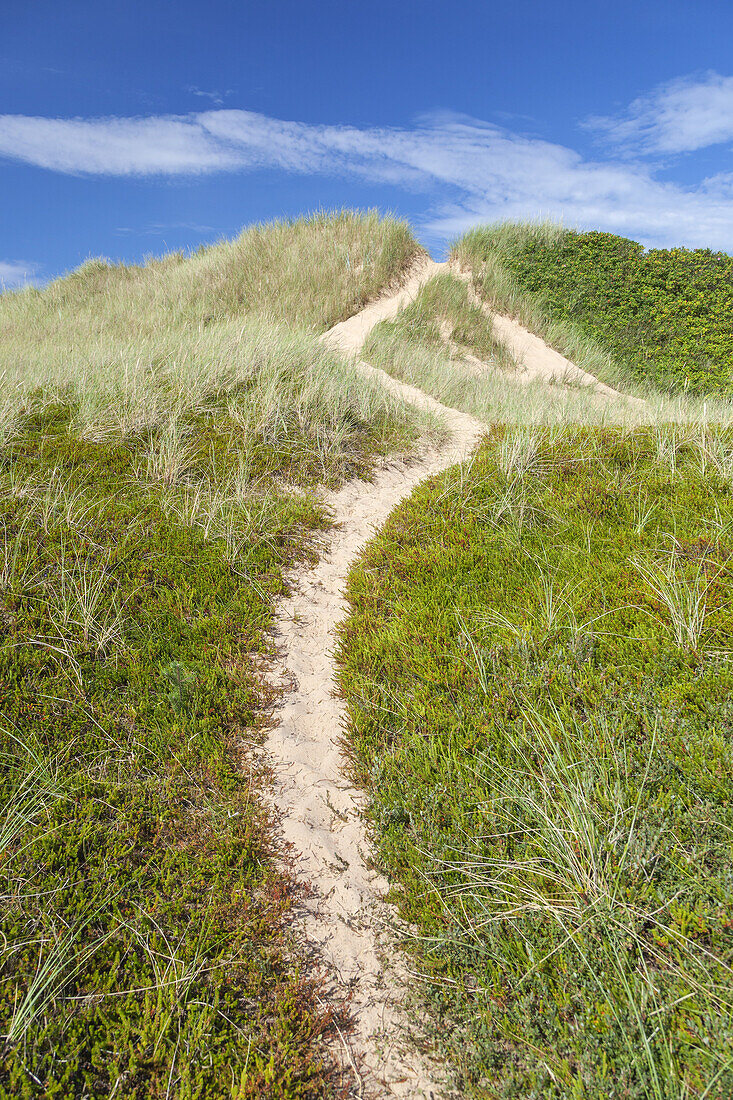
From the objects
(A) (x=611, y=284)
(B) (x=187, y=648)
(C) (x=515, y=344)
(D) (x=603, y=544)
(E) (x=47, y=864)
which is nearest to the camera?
(E) (x=47, y=864)

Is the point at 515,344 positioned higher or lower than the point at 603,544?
higher

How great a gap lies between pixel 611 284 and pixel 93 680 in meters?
21.0

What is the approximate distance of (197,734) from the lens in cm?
369

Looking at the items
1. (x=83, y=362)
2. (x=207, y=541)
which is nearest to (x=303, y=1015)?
(x=207, y=541)

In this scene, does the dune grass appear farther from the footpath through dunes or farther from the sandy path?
the footpath through dunes

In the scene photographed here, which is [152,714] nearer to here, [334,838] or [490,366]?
[334,838]

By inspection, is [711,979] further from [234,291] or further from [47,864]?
[234,291]

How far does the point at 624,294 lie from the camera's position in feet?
61.1

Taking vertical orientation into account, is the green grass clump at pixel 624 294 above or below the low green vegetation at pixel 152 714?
above

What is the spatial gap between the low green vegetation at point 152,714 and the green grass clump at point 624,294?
11.9 meters

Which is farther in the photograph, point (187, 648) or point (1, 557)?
point (1, 557)

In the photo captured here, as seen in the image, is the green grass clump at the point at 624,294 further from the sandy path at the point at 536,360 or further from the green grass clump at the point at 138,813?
the green grass clump at the point at 138,813

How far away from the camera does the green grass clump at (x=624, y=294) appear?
56.1 feet

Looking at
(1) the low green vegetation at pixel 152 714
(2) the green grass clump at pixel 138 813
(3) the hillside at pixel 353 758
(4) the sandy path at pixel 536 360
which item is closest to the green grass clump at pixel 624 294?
(4) the sandy path at pixel 536 360
